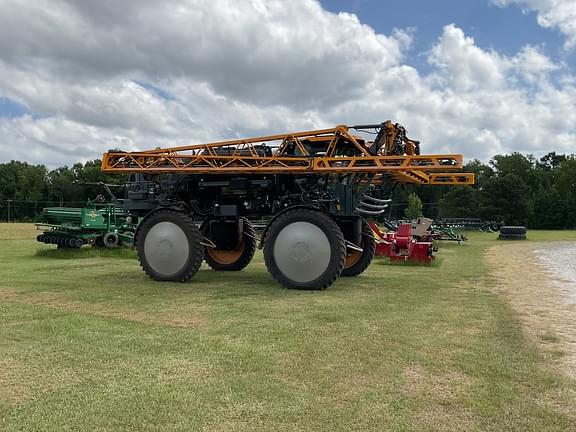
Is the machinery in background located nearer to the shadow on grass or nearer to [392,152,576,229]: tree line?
the shadow on grass

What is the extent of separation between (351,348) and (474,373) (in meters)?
1.32

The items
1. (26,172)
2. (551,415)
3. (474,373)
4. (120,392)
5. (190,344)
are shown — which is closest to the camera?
(551,415)

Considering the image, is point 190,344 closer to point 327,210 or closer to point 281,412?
point 281,412

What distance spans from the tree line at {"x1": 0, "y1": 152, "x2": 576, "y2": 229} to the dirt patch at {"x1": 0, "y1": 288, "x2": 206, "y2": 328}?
47.3 m

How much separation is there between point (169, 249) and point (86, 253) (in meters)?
8.79

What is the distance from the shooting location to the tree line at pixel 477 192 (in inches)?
2675

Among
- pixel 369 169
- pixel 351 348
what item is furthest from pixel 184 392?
pixel 369 169

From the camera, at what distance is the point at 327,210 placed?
446 inches

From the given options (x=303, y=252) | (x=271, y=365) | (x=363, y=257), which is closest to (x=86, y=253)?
(x=363, y=257)

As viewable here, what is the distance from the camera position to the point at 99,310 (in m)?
7.95

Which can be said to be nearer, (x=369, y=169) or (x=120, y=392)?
(x=120, y=392)

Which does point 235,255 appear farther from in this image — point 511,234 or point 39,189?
point 39,189

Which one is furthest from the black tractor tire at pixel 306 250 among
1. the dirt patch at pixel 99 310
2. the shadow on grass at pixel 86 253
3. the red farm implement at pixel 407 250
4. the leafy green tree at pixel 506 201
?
the leafy green tree at pixel 506 201

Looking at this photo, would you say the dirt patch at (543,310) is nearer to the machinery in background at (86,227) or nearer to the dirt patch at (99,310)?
the dirt patch at (99,310)
